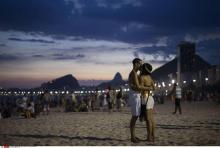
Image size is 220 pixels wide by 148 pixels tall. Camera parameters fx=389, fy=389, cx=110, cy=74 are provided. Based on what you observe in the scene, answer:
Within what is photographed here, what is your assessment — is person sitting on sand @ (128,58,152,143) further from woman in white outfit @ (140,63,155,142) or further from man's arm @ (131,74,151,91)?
woman in white outfit @ (140,63,155,142)

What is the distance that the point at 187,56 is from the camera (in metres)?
119

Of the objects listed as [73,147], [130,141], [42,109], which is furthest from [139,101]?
[42,109]

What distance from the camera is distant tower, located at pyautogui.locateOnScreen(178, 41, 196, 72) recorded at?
115562 millimetres

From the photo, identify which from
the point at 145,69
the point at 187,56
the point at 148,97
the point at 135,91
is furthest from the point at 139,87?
the point at 187,56

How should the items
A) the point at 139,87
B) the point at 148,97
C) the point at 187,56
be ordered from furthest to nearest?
the point at 187,56 → the point at 148,97 → the point at 139,87

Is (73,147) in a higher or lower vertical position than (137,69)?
lower

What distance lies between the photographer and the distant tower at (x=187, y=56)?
379 ft

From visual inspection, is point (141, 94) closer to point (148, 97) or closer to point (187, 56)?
point (148, 97)

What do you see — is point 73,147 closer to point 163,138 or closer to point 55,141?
point 55,141

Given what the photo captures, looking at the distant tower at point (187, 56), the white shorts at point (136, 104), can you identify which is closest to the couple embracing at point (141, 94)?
the white shorts at point (136, 104)

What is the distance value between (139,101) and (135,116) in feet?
1.00

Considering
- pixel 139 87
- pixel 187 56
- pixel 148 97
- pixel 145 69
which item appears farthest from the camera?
pixel 187 56

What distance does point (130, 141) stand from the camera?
8.16 metres

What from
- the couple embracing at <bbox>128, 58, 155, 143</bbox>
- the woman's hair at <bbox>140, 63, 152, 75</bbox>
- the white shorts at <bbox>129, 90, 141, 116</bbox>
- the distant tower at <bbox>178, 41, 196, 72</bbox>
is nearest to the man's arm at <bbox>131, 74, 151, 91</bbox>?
the couple embracing at <bbox>128, 58, 155, 143</bbox>
